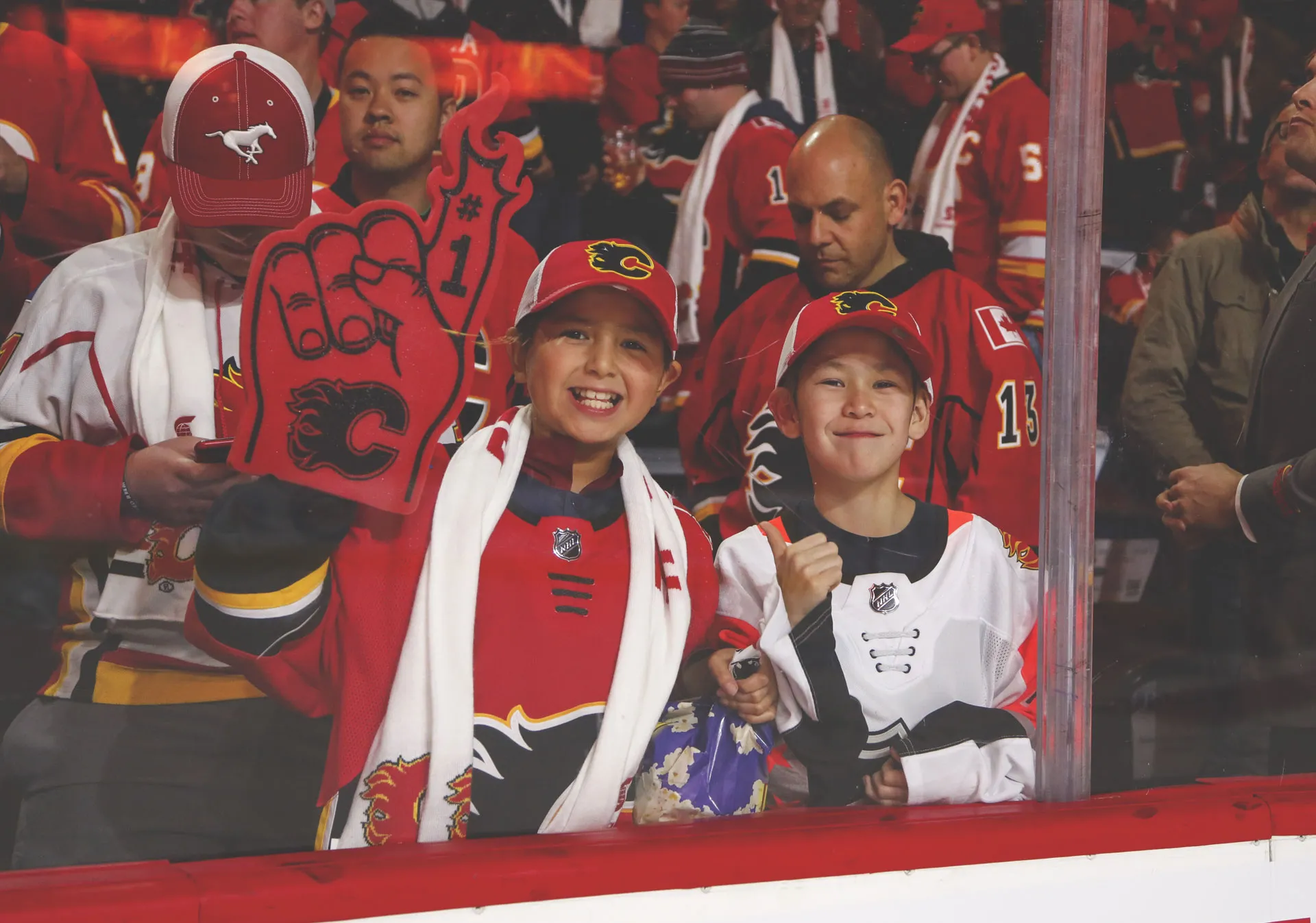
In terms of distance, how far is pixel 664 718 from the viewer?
1.59m

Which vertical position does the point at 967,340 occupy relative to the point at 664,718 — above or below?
above

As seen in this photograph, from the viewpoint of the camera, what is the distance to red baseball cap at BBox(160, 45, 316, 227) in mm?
1362

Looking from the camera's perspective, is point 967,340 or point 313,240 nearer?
point 313,240

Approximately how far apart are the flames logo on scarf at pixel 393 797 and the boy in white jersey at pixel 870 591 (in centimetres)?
47

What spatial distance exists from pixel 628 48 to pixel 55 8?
0.69 m

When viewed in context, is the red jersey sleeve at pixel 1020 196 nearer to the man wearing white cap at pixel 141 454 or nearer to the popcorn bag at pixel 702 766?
the popcorn bag at pixel 702 766

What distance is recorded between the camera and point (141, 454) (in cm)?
138

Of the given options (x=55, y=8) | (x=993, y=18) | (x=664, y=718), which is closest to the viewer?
(x=55, y=8)

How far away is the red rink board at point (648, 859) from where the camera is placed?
136cm

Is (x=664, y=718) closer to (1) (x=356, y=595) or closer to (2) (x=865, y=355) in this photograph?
(1) (x=356, y=595)

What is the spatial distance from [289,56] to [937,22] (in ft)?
3.01

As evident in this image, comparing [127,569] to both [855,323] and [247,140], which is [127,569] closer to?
[247,140]

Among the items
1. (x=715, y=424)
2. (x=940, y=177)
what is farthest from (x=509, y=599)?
(x=940, y=177)

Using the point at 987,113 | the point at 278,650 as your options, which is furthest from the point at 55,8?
the point at 987,113
